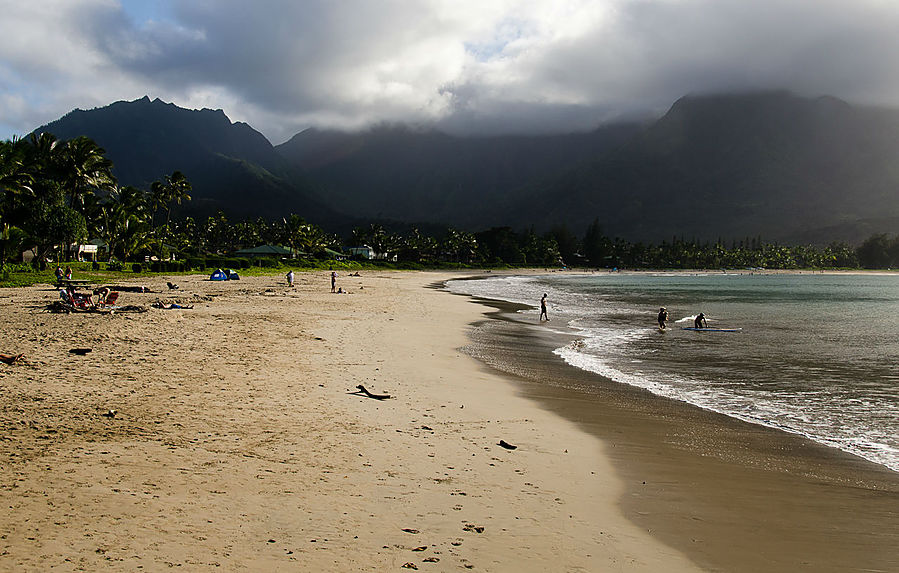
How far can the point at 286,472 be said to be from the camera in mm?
6555

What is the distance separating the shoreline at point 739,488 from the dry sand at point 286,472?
0.47 m

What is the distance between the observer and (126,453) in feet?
22.3

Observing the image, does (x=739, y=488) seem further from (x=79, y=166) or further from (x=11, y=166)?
(x=79, y=166)

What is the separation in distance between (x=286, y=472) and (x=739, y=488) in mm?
5764

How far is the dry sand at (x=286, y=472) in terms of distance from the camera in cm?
482

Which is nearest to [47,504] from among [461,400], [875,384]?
[461,400]

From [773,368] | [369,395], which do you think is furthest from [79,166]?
[773,368]

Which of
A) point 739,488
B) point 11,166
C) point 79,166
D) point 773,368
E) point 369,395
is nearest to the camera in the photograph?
point 739,488

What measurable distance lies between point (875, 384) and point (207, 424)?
1692 centimetres

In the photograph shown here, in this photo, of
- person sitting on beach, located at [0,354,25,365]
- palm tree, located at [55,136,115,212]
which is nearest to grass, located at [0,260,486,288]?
palm tree, located at [55,136,115,212]

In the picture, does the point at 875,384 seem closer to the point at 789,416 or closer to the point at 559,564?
the point at 789,416

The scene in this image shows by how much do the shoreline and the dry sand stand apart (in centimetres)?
47

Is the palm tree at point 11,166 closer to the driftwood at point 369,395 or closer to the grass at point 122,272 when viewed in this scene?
the grass at point 122,272

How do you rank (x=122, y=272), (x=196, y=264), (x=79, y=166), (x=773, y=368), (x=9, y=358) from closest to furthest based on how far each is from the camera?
(x=9, y=358), (x=773, y=368), (x=122, y=272), (x=79, y=166), (x=196, y=264)
